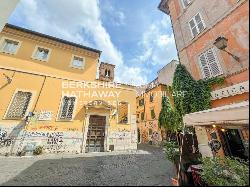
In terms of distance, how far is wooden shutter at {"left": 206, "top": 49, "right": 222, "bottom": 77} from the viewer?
26.5 feet

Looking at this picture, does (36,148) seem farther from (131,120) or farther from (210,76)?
(210,76)

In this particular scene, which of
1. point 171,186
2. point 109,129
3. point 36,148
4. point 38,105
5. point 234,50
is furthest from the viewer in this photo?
point 109,129

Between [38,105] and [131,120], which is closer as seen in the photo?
[38,105]

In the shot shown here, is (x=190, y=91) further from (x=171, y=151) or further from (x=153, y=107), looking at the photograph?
(x=153, y=107)

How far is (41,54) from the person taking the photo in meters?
14.1

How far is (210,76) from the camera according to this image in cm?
846

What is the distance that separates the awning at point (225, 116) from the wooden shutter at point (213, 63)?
376 cm

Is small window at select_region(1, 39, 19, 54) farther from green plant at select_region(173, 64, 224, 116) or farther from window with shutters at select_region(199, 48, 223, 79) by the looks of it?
window with shutters at select_region(199, 48, 223, 79)

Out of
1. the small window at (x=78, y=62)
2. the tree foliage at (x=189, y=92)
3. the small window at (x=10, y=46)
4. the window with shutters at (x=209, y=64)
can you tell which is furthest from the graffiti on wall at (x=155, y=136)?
the small window at (x=10, y=46)

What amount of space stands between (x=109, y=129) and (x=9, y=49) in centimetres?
1074

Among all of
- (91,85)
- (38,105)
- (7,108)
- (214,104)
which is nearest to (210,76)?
(214,104)

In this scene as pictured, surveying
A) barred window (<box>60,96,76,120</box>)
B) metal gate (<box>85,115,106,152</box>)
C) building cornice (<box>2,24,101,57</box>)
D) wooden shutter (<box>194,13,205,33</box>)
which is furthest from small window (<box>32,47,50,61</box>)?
wooden shutter (<box>194,13,205,33</box>)

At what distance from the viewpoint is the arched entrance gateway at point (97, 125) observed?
13.4 metres

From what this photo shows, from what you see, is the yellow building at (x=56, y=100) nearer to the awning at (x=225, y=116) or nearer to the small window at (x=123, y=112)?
the small window at (x=123, y=112)
